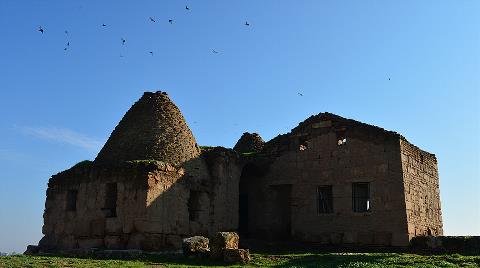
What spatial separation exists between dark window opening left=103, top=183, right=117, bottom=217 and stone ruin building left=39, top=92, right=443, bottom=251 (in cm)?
4

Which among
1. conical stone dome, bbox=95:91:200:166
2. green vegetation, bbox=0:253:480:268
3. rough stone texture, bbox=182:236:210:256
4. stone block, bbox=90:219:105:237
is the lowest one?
green vegetation, bbox=0:253:480:268

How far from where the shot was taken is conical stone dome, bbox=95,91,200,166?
18969mm

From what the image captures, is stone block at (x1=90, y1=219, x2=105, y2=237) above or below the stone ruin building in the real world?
below

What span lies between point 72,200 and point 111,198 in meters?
2.11

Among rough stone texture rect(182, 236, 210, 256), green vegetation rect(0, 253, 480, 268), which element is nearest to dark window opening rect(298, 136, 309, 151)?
green vegetation rect(0, 253, 480, 268)

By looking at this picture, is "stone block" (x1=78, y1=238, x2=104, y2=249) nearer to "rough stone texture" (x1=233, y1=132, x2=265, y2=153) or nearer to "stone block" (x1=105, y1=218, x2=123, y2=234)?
"stone block" (x1=105, y1=218, x2=123, y2=234)

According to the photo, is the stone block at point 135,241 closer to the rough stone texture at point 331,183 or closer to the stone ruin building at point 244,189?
the stone ruin building at point 244,189

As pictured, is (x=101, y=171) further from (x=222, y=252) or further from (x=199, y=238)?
(x=222, y=252)

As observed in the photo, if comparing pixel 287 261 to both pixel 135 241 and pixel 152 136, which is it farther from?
pixel 152 136

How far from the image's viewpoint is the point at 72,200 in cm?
1908

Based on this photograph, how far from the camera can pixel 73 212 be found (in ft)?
60.6

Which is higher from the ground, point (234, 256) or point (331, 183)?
point (331, 183)

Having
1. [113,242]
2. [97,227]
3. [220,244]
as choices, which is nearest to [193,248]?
[220,244]

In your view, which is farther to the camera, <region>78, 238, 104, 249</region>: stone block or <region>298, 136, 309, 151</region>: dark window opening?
<region>298, 136, 309, 151</region>: dark window opening
